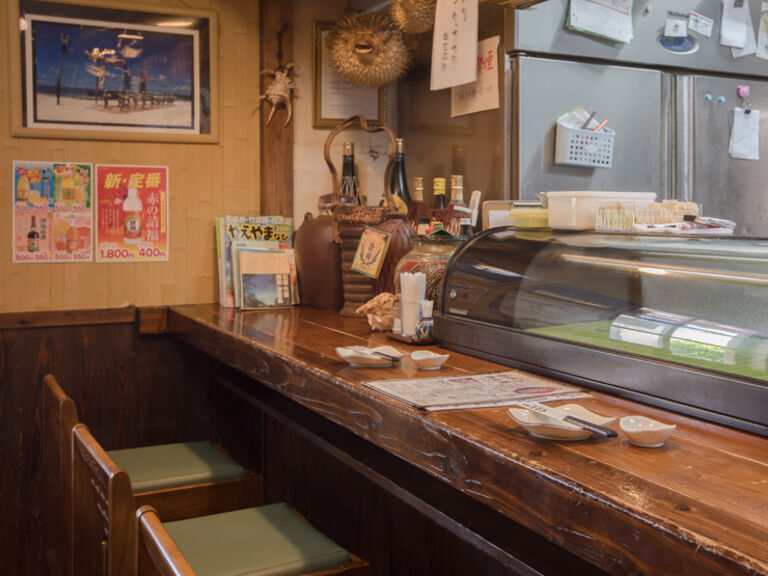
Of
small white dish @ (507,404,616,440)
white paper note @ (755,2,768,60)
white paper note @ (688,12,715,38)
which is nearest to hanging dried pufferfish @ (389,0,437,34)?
white paper note @ (688,12,715,38)

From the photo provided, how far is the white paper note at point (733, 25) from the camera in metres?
2.88

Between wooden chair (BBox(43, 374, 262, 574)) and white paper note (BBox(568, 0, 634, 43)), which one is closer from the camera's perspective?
wooden chair (BBox(43, 374, 262, 574))

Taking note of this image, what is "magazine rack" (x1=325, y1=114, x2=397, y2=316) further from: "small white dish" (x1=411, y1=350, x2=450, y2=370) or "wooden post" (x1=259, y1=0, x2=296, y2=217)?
"small white dish" (x1=411, y1=350, x2=450, y2=370)

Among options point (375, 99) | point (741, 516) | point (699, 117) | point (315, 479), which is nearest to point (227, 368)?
point (315, 479)

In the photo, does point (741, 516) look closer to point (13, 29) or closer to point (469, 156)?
point (469, 156)

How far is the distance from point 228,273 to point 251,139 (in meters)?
0.55

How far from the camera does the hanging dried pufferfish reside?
2531 millimetres

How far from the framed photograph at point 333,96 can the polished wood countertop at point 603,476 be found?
1.65 meters

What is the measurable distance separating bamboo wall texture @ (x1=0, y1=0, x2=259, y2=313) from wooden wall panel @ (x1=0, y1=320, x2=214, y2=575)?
0.34 feet

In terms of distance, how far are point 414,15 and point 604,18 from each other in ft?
2.07

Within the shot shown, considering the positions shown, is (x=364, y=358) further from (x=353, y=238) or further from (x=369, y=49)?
(x=369, y=49)

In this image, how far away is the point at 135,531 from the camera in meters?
1.22

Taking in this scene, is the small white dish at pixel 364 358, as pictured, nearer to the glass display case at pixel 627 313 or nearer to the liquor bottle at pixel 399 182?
the glass display case at pixel 627 313

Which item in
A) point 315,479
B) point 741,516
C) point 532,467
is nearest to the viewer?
point 741,516
